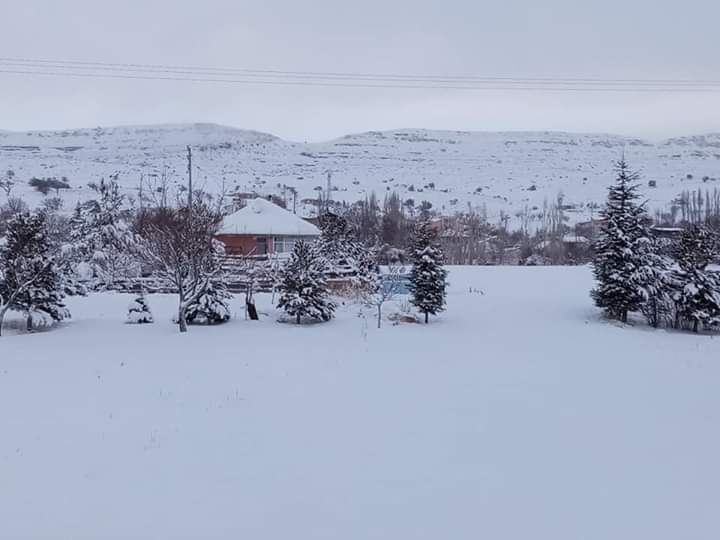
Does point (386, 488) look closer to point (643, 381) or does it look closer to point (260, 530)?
point (260, 530)

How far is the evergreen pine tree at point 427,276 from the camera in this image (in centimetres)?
1777

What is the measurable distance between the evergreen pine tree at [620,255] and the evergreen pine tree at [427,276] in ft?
17.3

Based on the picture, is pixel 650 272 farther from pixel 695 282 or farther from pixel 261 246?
pixel 261 246

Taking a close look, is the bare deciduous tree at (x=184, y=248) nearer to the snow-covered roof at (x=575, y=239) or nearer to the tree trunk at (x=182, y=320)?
the tree trunk at (x=182, y=320)

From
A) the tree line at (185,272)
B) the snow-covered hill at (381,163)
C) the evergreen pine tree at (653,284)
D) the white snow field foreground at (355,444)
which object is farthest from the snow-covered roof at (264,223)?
the snow-covered hill at (381,163)

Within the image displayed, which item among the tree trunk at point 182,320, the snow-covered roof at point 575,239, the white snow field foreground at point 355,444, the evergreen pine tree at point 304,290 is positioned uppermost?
the snow-covered roof at point 575,239

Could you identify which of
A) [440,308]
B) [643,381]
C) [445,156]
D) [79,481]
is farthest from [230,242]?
[445,156]

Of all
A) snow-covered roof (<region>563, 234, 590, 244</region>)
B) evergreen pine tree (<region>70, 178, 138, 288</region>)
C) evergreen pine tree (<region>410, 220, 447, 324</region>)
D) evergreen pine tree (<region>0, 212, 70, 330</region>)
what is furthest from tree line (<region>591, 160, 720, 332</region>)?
snow-covered roof (<region>563, 234, 590, 244</region>)

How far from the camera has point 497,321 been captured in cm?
1802

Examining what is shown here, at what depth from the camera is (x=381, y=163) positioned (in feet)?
281

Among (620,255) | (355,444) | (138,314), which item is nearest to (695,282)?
(620,255)

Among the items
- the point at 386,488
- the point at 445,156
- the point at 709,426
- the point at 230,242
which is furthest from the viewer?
the point at 445,156

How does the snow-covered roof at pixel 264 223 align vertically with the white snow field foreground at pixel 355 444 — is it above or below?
above

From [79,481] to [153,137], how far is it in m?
110
